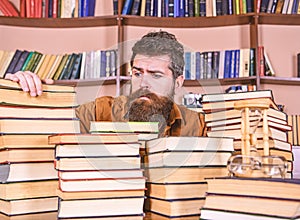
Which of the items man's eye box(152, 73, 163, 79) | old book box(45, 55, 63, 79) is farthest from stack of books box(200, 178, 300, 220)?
old book box(45, 55, 63, 79)

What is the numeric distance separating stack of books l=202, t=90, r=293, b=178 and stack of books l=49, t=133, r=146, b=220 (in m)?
0.23

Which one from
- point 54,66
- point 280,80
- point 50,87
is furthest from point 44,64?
point 50,87

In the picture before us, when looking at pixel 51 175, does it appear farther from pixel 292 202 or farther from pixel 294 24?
pixel 294 24

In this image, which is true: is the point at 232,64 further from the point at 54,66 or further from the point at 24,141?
the point at 24,141

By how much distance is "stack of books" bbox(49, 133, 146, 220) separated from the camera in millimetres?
714

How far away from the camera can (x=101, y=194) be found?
0.72m

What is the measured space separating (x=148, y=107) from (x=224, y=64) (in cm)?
115

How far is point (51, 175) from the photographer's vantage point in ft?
2.72

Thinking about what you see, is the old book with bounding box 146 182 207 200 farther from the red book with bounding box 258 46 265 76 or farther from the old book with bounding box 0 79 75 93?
the red book with bounding box 258 46 265 76

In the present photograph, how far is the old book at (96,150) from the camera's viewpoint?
73 centimetres

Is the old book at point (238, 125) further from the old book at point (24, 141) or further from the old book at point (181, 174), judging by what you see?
the old book at point (24, 141)

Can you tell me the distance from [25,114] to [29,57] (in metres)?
1.91

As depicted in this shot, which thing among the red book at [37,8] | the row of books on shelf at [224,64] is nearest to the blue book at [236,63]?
the row of books on shelf at [224,64]

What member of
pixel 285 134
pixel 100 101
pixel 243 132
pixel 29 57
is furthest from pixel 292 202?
pixel 29 57
